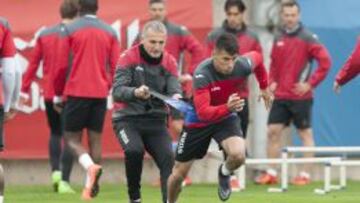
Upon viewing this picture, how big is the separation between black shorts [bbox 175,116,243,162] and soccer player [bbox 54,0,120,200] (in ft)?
8.82

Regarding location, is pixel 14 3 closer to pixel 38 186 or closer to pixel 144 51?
pixel 38 186

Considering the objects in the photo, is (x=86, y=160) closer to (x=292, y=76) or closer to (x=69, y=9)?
(x=69, y=9)

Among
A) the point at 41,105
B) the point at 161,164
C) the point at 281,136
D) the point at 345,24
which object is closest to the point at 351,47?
the point at 345,24

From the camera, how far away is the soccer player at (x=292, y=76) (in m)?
17.8

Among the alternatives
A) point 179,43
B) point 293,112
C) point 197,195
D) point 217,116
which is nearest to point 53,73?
point 179,43

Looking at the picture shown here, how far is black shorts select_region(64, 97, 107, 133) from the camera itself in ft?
50.8

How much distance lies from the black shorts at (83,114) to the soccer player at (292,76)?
3.06 m

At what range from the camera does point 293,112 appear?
1791cm

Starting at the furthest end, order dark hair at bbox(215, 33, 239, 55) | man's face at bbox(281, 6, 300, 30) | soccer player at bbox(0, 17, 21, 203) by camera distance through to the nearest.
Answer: man's face at bbox(281, 6, 300, 30) < dark hair at bbox(215, 33, 239, 55) < soccer player at bbox(0, 17, 21, 203)

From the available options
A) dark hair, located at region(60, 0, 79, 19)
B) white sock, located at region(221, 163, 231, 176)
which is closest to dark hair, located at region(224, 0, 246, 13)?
dark hair, located at region(60, 0, 79, 19)

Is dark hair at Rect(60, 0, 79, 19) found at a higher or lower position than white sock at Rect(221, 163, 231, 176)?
higher

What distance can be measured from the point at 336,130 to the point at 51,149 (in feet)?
14.4

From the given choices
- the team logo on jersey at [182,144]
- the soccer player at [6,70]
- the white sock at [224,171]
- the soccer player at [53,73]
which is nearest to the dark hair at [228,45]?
the team logo on jersey at [182,144]

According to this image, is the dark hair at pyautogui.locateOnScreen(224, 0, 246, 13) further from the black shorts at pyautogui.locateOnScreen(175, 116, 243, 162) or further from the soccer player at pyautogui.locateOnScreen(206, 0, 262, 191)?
the black shorts at pyautogui.locateOnScreen(175, 116, 243, 162)
